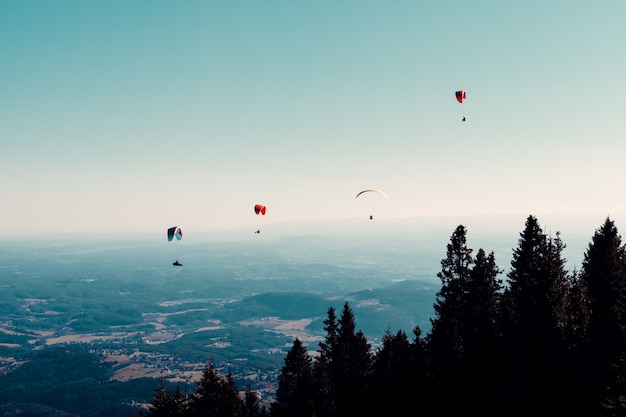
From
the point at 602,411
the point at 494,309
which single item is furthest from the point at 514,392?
the point at 494,309

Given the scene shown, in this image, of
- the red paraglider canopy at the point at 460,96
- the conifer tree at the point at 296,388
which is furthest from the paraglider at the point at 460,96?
the conifer tree at the point at 296,388

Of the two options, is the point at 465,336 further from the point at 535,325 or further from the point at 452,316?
the point at 535,325

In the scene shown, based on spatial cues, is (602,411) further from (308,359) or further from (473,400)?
(308,359)

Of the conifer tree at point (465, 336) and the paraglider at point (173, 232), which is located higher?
the paraglider at point (173, 232)

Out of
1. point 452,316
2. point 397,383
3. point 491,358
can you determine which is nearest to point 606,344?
point 491,358

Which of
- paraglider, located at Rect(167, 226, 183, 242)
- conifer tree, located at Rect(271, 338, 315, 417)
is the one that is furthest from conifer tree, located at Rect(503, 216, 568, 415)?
paraglider, located at Rect(167, 226, 183, 242)

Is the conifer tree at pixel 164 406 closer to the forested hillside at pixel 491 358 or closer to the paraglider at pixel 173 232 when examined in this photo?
the forested hillside at pixel 491 358
